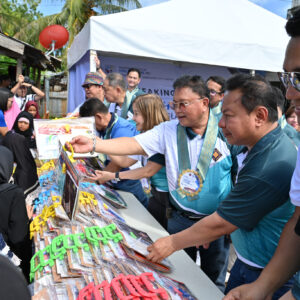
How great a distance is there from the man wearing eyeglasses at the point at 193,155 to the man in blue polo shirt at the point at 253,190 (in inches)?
20.2

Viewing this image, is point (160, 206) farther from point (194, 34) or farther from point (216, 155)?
point (194, 34)

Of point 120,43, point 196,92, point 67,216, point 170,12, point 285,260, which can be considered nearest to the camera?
point 285,260

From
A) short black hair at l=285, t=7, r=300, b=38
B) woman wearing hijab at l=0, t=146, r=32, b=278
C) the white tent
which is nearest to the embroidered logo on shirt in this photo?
short black hair at l=285, t=7, r=300, b=38

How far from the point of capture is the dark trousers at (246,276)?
1224mm

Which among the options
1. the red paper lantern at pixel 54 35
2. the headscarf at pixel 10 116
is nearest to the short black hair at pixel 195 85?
the headscarf at pixel 10 116

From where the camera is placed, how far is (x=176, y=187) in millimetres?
1925

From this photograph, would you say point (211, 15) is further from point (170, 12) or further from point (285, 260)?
point (285, 260)

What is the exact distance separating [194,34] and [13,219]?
3.87 m

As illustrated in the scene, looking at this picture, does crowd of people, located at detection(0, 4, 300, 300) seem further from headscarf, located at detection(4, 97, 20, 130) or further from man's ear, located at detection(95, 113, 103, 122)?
headscarf, located at detection(4, 97, 20, 130)

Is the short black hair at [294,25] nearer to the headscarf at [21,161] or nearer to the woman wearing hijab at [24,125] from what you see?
the headscarf at [21,161]

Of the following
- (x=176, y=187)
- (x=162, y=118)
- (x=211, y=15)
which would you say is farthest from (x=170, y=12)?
(x=176, y=187)

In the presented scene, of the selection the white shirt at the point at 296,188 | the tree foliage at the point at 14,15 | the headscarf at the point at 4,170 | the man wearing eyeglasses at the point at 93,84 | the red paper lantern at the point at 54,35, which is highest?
the tree foliage at the point at 14,15

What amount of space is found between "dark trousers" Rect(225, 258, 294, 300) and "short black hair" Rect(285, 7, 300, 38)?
95 cm

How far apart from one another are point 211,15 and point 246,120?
15.0 ft
